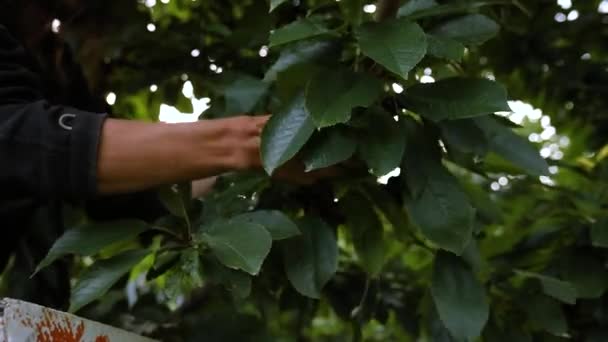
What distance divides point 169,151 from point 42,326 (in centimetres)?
24

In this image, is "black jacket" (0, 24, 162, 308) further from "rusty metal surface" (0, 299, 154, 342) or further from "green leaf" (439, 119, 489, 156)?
"green leaf" (439, 119, 489, 156)

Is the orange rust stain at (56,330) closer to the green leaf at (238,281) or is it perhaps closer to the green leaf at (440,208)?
the green leaf at (238,281)

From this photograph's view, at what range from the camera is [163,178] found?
88 cm

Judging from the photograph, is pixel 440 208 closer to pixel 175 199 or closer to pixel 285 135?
pixel 285 135

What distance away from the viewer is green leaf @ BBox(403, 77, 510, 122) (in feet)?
2.81

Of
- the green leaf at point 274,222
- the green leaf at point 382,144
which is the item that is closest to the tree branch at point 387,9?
the green leaf at point 382,144

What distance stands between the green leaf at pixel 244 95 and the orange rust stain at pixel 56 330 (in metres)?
0.41

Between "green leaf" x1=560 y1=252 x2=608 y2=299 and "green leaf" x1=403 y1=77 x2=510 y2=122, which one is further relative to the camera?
"green leaf" x1=560 y1=252 x2=608 y2=299

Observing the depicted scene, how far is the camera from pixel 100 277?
88 centimetres

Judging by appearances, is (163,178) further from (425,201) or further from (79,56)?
(79,56)

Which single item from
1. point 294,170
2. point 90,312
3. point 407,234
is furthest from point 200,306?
point 294,170

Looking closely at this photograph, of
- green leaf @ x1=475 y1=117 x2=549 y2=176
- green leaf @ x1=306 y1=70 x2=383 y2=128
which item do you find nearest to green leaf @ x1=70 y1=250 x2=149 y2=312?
green leaf @ x1=306 y1=70 x2=383 y2=128

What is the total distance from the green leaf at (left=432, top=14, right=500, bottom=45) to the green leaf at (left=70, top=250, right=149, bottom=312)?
1.36 feet

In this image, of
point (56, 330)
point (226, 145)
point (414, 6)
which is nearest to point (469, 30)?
point (414, 6)
